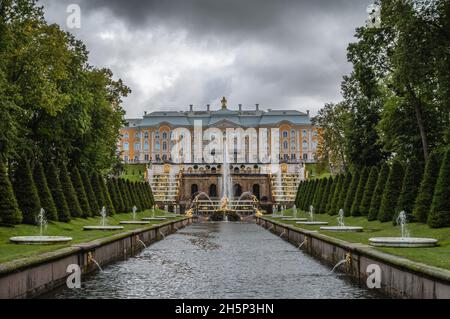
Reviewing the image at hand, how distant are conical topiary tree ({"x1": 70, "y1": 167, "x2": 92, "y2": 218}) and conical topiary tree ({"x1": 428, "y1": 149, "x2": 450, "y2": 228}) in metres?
14.7

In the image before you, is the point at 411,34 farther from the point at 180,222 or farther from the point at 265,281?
the point at 180,222

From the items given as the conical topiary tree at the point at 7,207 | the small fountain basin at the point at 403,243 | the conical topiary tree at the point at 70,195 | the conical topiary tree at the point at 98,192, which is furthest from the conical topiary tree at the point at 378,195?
the conical topiary tree at the point at 7,207

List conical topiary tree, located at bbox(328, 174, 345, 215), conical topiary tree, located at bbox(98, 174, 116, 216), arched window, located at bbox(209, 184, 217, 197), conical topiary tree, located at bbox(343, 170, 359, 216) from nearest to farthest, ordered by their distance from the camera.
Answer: conical topiary tree, located at bbox(343, 170, 359, 216), conical topiary tree, located at bbox(98, 174, 116, 216), conical topiary tree, located at bbox(328, 174, 345, 215), arched window, located at bbox(209, 184, 217, 197)

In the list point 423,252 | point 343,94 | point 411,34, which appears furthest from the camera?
point 343,94

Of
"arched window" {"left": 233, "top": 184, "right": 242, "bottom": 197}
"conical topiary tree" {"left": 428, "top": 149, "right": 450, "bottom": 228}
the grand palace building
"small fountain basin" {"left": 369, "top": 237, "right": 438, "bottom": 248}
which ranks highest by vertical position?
the grand palace building

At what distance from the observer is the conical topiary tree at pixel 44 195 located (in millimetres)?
20484

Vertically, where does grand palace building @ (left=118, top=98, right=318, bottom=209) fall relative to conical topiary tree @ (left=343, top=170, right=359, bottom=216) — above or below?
above

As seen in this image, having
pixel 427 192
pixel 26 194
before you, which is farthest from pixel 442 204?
pixel 26 194

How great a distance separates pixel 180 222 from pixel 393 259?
88.2ft

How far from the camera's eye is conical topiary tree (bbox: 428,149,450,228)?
53.8 feet

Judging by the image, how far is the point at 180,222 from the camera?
116 feet

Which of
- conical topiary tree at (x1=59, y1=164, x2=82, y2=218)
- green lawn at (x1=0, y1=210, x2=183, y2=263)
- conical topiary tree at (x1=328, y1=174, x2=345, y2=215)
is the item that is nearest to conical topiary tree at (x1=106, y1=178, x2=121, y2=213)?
green lawn at (x1=0, y1=210, x2=183, y2=263)

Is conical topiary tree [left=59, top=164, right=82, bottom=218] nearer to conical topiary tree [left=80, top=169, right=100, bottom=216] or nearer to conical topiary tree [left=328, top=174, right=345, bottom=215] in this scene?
conical topiary tree [left=80, top=169, right=100, bottom=216]
